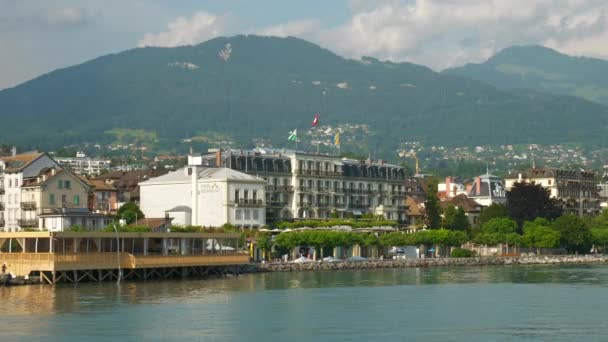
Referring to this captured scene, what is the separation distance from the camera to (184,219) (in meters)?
120

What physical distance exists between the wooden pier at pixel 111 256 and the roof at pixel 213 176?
70.8ft

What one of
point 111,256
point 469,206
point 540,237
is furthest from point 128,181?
point 111,256

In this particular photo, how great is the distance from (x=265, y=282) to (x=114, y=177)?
6866cm

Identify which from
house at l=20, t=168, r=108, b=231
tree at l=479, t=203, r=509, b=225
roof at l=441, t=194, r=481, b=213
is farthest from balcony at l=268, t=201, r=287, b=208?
roof at l=441, t=194, r=481, b=213

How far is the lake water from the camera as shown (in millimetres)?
51781

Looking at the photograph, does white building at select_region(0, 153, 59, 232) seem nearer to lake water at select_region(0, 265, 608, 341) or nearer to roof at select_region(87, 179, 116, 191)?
roof at select_region(87, 179, 116, 191)

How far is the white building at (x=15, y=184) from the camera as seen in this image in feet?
360

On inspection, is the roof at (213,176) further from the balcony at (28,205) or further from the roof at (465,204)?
the roof at (465,204)

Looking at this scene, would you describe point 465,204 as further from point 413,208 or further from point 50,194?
point 50,194

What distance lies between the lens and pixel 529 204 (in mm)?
147625

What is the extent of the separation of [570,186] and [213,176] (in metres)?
77.3

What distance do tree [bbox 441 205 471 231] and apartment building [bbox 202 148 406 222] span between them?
6.89 m

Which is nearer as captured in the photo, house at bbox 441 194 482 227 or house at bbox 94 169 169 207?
house at bbox 94 169 169 207

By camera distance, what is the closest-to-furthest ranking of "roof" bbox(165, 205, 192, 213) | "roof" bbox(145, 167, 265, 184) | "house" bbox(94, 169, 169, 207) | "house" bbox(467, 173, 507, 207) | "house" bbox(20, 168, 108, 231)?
"house" bbox(20, 168, 108, 231)
"roof" bbox(145, 167, 265, 184)
"roof" bbox(165, 205, 192, 213)
"house" bbox(94, 169, 169, 207)
"house" bbox(467, 173, 507, 207)
